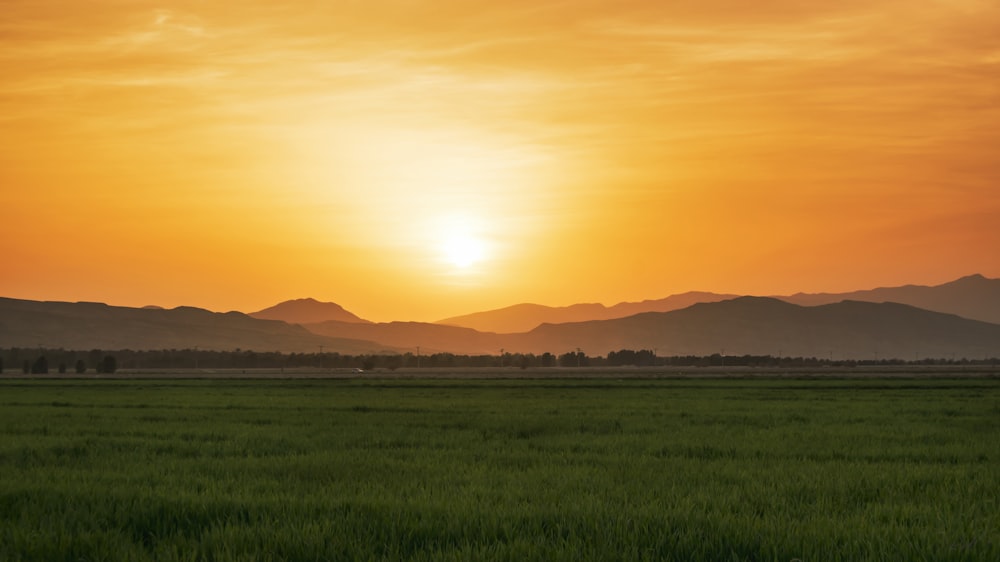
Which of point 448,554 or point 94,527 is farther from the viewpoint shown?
point 94,527

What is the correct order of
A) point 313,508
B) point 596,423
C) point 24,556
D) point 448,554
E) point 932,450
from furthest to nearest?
1. point 596,423
2. point 932,450
3. point 313,508
4. point 24,556
5. point 448,554

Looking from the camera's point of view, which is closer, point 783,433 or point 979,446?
point 979,446

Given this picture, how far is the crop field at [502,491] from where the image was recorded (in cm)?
1144

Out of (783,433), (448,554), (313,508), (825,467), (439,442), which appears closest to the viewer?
(448,554)

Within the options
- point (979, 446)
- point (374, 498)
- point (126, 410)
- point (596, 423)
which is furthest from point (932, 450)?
point (126, 410)

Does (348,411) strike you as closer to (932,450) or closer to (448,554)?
(932,450)

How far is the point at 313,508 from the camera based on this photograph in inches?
549

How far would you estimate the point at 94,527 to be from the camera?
42.3ft

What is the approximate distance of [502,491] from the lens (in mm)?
15656

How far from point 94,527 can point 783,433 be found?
2141 centimetres

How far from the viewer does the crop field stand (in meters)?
11.4

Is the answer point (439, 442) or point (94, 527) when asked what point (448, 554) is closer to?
point (94, 527)

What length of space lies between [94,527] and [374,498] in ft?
13.2

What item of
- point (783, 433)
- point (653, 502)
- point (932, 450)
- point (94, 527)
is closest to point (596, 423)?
point (783, 433)
